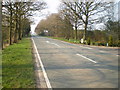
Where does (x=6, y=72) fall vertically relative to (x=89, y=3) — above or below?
below

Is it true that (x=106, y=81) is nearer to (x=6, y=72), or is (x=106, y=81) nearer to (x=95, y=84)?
(x=95, y=84)

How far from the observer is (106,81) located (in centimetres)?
564

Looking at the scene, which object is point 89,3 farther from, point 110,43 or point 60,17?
point 60,17

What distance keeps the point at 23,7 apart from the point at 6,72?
19.2 metres

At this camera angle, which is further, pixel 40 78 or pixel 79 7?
pixel 79 7

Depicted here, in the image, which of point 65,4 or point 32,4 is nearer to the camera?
point 32,4

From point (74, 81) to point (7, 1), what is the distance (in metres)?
14.5

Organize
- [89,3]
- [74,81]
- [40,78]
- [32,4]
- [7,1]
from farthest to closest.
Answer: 1. [89,3]
2. [32,4]
3. [7,1]
4. [40,78]
5. [74,81]

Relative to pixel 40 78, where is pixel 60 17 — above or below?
above

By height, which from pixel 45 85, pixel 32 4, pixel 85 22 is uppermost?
pixel 32 4

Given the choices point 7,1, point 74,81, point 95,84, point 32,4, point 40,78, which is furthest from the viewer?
point 32,4

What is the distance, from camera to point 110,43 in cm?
2473

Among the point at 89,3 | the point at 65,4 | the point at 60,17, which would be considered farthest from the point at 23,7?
the point at 60,17

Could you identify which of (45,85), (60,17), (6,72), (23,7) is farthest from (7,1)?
(60,17)
